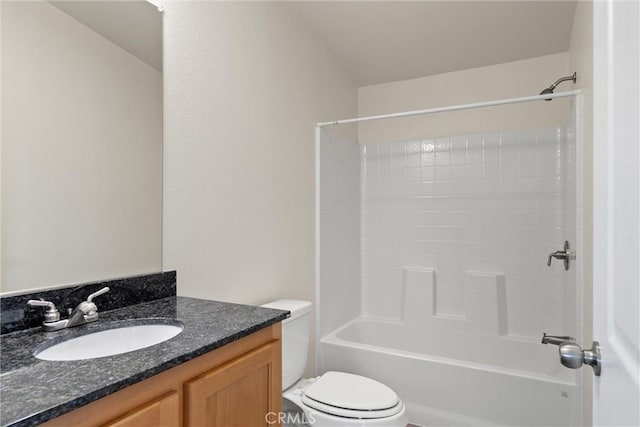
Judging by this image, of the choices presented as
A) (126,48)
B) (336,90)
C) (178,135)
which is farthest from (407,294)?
(126,48)

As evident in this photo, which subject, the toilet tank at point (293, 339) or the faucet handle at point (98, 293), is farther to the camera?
the toilet tank at point (293, 339)

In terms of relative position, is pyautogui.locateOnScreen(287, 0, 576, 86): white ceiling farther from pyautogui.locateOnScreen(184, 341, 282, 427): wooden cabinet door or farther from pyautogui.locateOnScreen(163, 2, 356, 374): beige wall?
pyautogui.locateOnScreen(184, 341, 282, 427): wooden cabinet door

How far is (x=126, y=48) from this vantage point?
4.31ft

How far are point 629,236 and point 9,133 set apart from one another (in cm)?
135

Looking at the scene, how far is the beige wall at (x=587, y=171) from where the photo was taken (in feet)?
5.23

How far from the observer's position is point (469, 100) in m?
3.00

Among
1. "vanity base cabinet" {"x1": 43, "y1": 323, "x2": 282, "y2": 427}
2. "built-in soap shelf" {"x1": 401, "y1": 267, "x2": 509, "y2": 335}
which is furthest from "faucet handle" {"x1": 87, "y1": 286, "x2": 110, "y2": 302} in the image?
"built-in soap shelf" {"x1": 401, "y1": 267, "x2": 509, "y2": 335}

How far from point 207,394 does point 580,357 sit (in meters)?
0.80

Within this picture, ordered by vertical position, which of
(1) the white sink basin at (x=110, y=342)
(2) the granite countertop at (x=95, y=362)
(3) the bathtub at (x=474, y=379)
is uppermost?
(2) the granite countertop at (x=95, y=362)

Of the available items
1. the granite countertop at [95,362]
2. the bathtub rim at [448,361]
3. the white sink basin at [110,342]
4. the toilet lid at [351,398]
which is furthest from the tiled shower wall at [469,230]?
the white sink basin at [110,342]

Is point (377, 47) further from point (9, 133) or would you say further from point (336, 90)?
point (9, 133)

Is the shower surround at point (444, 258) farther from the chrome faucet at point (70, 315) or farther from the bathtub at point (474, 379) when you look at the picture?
the chrome faucet at point (70, 315)

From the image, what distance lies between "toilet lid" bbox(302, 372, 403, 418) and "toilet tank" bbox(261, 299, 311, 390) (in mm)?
107

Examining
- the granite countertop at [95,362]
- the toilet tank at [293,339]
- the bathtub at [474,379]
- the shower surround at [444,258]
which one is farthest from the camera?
the shower surround at [444,258]
